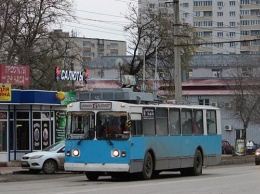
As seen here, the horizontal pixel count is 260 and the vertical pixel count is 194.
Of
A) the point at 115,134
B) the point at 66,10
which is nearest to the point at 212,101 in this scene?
the point at 66,10

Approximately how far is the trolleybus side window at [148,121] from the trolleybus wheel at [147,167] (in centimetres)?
81

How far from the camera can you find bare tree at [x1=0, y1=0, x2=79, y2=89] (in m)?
44.5

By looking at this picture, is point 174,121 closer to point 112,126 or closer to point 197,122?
point 197,122

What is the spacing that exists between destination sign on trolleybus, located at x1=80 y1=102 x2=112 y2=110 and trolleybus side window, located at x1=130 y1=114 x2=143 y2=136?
2.90 feet

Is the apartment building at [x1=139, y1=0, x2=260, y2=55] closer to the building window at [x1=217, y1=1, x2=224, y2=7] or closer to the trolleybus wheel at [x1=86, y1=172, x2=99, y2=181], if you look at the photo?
the building window at [x1=217, y1=1, x2=224, y2=7]

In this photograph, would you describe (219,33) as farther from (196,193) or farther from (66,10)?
(196,193)

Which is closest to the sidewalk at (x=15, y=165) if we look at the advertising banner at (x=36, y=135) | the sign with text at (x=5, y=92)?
the advertising banner at (x=36, y=135)

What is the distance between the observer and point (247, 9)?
467 feet

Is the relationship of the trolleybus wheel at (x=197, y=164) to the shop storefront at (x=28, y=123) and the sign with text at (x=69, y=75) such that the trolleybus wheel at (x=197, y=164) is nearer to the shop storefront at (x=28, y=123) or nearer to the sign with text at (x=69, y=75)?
the shop storefront at (x=28, y=123)

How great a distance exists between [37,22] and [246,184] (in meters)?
28.7

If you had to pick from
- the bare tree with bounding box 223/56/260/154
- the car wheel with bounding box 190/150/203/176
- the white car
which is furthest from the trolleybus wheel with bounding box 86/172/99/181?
the bare tree with bounding box 223/56/260/154

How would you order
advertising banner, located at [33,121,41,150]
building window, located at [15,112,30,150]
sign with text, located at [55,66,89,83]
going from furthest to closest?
1. sign with text, located at [55,66,89,83]
2. advertising banner, located at [33,121,41,150]
3. building window, located at [15,112,30,150]

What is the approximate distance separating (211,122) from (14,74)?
1082 centimetres

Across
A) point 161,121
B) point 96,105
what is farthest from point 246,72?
point 96,105
